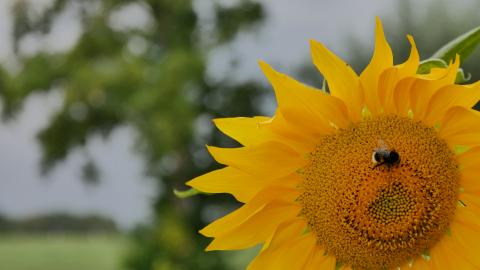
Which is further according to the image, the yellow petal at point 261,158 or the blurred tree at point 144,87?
the blurred tree at point 144,87

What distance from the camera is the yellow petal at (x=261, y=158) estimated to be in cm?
119

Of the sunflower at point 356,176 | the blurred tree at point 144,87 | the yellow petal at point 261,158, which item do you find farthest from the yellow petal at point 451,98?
the blurred tree at point 144,87

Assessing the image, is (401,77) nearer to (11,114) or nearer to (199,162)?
(199,162)

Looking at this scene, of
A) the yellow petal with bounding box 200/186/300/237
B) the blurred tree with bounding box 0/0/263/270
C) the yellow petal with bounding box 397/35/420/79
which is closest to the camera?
the yellow petal with bounding box 397/35/420/79

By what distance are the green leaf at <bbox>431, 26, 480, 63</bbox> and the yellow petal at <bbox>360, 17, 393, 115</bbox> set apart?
0.43 ft

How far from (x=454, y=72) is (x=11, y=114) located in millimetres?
12700

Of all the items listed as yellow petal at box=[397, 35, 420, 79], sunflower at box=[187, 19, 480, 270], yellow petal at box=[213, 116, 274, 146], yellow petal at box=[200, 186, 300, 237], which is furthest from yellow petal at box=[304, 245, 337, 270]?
yellow petal at box=[397, 35, 420, 79]

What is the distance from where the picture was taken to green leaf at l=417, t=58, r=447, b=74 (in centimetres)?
116

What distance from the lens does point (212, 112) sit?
1297 centimetres

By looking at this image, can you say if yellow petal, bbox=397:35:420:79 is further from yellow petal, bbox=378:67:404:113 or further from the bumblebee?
the bumblebee

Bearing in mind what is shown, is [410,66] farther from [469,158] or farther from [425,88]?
[469,158]

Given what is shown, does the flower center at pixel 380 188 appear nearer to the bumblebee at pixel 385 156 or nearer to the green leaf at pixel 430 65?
the bumblebee at pixel 385 156

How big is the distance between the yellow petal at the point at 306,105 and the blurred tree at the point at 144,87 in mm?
9877

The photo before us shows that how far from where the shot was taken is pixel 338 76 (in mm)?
1194
